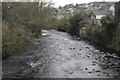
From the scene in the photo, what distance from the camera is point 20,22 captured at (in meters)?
31.3

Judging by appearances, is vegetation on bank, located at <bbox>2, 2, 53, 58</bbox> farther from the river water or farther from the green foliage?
the green foliage

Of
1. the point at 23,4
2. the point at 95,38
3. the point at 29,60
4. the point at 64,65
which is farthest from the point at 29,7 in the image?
the point at 64,65

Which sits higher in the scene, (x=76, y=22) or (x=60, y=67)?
(x=76, y=22)

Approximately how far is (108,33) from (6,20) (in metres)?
14.8

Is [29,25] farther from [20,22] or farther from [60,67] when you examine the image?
[60,67]

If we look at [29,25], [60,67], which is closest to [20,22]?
[29,25]

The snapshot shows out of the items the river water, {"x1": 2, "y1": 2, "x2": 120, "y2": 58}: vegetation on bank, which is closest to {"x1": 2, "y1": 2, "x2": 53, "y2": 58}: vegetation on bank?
{"x1": 2, "y1": 2, "x2": 120, "y2": 58}: vegetation on bank

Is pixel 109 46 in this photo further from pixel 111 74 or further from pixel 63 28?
pixel 63 28

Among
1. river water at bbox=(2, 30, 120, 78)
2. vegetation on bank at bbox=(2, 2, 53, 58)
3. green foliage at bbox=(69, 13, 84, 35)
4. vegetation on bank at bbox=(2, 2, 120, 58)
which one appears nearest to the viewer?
river water at bbox=(2, 30, 120, 78)

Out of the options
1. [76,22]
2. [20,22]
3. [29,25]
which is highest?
[76,22]

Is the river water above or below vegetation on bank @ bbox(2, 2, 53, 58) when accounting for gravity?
below

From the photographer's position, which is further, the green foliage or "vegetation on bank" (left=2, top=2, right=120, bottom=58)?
the green foliage

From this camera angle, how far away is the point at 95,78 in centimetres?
1308

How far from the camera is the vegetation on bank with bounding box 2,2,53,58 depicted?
821 inches
